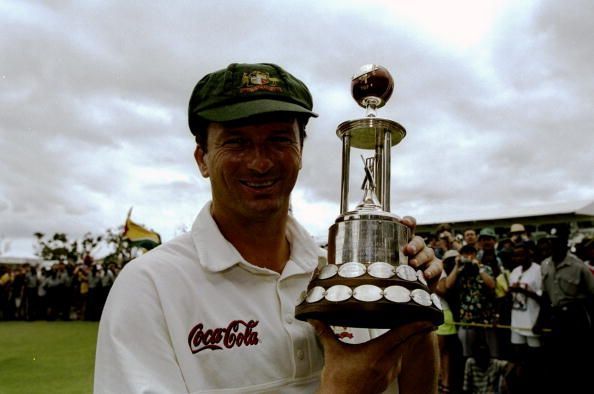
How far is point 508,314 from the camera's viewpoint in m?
6.90

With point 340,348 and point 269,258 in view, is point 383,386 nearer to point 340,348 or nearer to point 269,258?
point 340,348

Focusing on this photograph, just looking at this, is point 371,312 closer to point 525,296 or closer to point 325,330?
point 325,330

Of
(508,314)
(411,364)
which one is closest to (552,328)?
(508,314)

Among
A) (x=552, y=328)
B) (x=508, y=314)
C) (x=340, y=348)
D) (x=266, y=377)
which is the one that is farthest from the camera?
(x=508, y=314)

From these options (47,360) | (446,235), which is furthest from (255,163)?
(47,360)

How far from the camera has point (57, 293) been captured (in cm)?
1855

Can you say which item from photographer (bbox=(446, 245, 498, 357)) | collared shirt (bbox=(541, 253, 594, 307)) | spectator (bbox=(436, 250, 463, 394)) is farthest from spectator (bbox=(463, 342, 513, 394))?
collared shirt (bbox=(541, 253, 594, 307))

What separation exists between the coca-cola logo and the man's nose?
1.55 feet

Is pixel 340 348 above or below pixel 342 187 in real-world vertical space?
below

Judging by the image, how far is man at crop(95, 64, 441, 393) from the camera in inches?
57.1

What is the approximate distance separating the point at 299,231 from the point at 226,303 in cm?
49

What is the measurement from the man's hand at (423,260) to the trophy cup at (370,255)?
3cm

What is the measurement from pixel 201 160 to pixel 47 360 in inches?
352

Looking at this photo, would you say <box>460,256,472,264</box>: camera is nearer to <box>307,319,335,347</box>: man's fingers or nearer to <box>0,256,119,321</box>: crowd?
<box>307,319,335,347</box>: man's fingers
